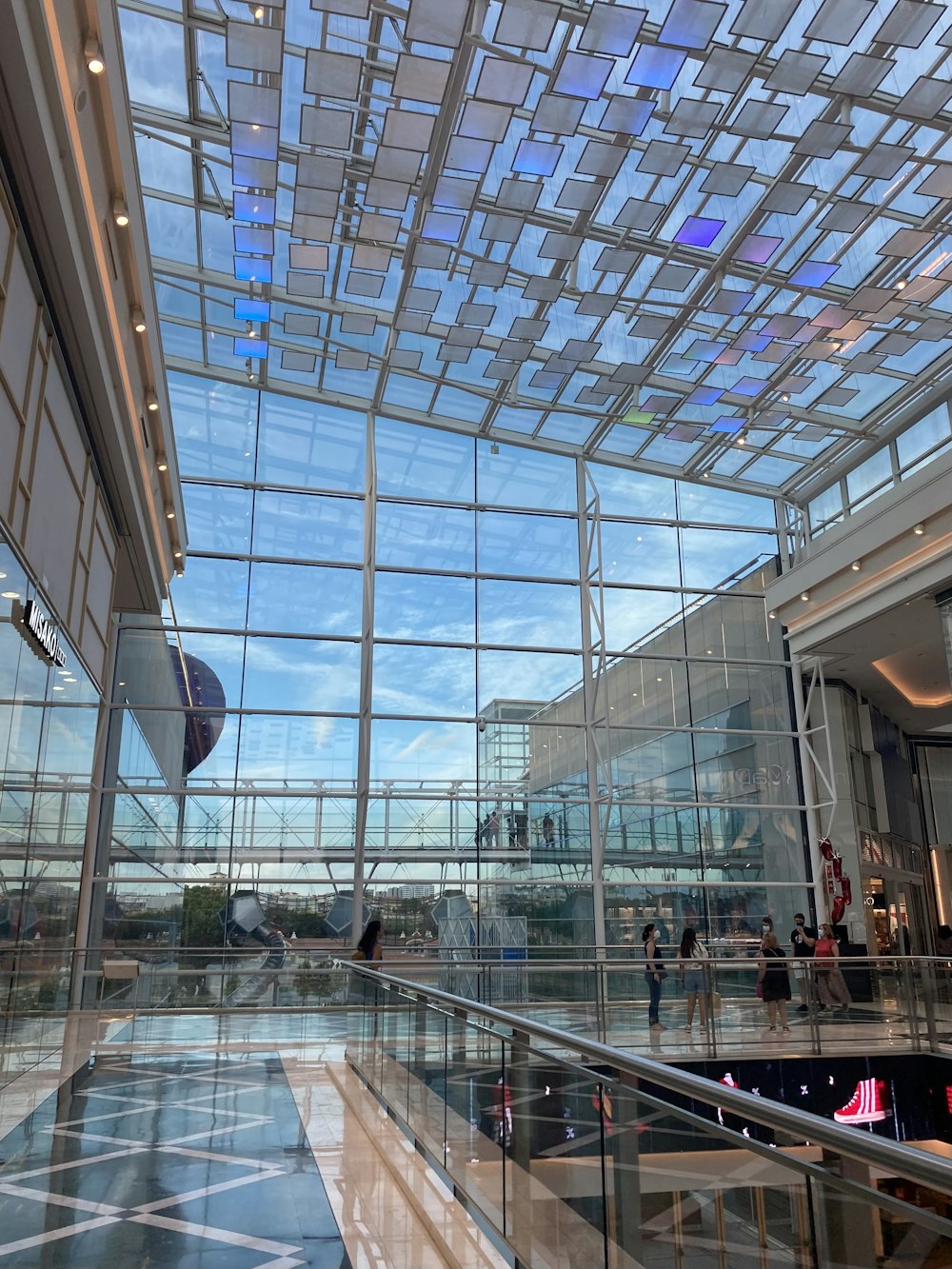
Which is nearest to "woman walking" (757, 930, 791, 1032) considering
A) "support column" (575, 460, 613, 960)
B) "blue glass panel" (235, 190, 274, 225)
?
"support column" (575, 460, 613, 960)

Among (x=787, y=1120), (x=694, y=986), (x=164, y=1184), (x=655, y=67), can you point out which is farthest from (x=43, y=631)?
(x=694, y=986)

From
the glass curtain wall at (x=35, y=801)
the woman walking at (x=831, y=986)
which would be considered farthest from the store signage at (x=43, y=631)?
the woman walking at (x=831, y=986)

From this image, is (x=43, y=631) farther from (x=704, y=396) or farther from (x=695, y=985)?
(x=704, y=396)

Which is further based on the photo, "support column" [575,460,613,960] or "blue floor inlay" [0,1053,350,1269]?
"support column" [575,460,613,960]

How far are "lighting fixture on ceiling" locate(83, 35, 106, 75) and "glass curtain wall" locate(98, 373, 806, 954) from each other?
1195cm

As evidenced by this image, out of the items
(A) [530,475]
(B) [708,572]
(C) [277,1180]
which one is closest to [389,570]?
(A) [530,475]

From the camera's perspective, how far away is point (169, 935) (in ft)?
54.3

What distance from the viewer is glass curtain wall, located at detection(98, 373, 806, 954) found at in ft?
57.0

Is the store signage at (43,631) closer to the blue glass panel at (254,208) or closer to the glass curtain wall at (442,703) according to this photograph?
the blue glass panel at (254,208)

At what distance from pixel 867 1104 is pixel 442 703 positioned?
9.44 metres

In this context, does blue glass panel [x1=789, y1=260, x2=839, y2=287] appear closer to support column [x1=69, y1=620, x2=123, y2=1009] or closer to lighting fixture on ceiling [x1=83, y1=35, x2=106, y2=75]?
lighting fixture on ceiling [x1=83, y1=35, x2=106, y2=75]

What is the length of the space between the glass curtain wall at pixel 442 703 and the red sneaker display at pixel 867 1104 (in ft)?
20.3

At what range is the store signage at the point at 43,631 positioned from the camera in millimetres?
7363

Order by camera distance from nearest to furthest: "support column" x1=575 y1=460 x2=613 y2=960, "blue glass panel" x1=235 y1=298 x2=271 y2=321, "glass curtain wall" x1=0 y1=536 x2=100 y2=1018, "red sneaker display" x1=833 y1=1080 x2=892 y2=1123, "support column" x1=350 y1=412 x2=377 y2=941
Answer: "glass curtain wall" x1=0 y1=536 x2=100 y2=1018, "red sneaker display" x1=833 y1=1080 x2=892 y2=1123, "blue glass panel" x1=235 y1=298 x2=271 y2=321, "support column" x1=350 y1=412 x2=377 y2=941, "support column" x1=575 y1=460 x2=613 y2=960
